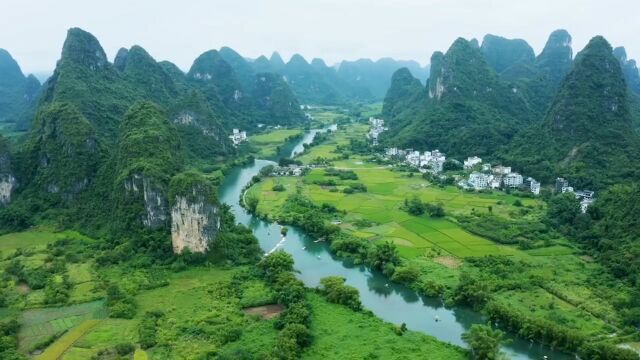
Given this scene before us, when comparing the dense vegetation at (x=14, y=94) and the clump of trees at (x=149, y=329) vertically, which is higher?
the dense vegetation at (x=14, y=94)

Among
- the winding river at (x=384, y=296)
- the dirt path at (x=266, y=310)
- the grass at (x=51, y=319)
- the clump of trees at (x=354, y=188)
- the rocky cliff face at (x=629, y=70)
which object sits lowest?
the winding river at (x=384, y=296)

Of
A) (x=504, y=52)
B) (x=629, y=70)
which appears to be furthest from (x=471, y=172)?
(x=504, y=52)

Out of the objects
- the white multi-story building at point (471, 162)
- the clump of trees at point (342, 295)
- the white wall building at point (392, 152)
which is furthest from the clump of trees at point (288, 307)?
the white wall building at point (392, 152)


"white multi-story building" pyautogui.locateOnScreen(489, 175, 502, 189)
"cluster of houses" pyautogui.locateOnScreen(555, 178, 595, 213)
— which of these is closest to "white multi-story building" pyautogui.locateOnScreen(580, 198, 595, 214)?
"cluster of houses" pyautogui.locateOnScreen(555, 178, 595, 213)

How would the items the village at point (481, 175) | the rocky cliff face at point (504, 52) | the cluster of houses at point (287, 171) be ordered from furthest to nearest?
1. the rocky cliff face at point (504, 52)
2. the cluster of houses at point (287, 171)
3. the village at point (481, 175)

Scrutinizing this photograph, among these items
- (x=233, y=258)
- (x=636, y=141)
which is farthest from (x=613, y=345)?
(x=636, y=141)

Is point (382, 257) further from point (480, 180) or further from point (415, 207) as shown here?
point (480, 180)

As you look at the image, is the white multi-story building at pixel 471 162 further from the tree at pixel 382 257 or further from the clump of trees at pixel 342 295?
the clump of trees at pixel 342 295

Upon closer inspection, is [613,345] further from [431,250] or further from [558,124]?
[558,124]
